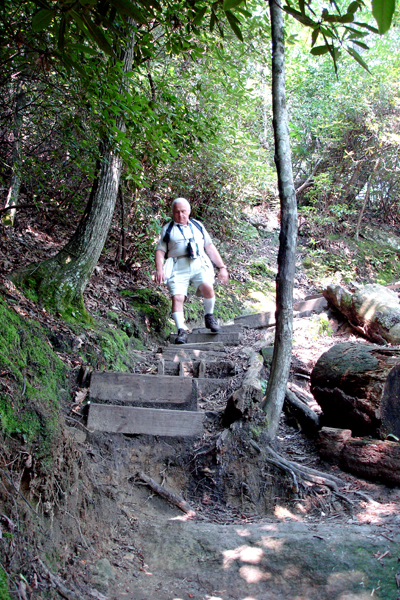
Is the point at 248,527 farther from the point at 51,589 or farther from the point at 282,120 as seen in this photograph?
the point at 282,120

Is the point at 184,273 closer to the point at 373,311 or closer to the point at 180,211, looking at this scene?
the point at 180,211

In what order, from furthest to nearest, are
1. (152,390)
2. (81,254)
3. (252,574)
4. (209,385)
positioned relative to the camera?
1. (81,254)
2. (209,385)
3. (152,390)
4. (252,574)

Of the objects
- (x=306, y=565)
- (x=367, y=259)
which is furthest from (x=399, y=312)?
(x=367, y=259)

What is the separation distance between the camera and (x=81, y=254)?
5277 millimetres

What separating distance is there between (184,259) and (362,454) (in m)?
3.69

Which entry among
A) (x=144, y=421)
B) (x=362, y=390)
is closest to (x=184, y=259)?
(x=144, y=421)

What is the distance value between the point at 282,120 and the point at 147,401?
10.7ft

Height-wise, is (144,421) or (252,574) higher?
(144,421)

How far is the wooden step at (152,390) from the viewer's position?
Answer: 4047mm

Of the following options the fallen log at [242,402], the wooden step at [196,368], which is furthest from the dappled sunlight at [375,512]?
the wooden step at [196,368]

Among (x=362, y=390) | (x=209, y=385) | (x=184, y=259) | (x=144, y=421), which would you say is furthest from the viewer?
(x=184, y=259)

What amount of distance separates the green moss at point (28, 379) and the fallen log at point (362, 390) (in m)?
2.87

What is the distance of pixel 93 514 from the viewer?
2.76 meters

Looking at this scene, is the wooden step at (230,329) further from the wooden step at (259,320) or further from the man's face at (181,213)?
the man's face at (181,213)
